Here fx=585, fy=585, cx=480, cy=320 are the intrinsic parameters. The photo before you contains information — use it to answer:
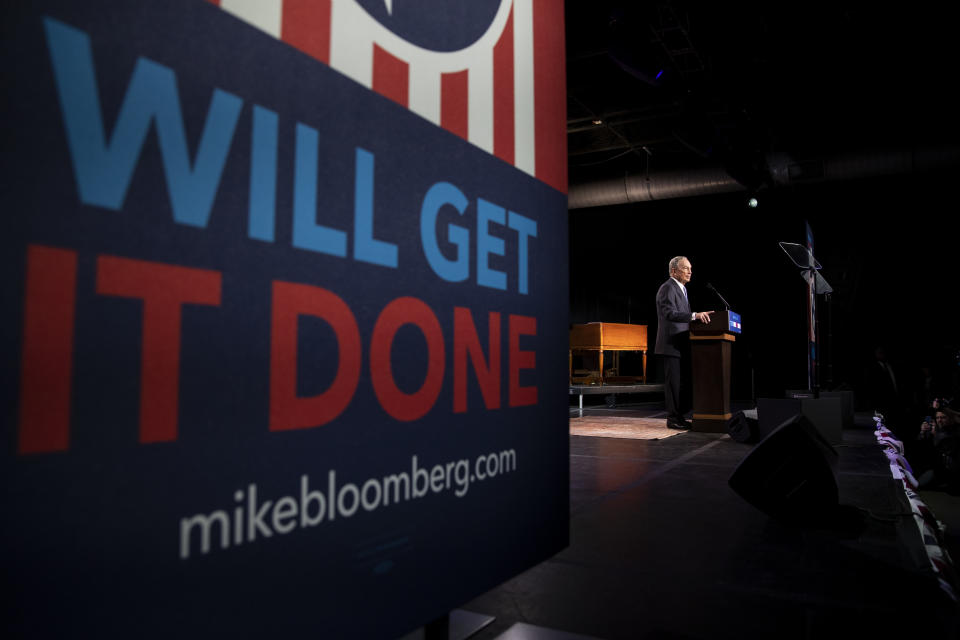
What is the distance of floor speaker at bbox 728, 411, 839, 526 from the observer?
2.20 metres

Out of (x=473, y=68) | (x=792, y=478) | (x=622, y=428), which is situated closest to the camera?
(x=473, y=68)

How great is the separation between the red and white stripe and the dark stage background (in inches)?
303

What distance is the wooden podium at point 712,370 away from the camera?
197 inches

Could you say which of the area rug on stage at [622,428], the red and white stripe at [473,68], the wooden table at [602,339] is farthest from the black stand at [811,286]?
the wooden table at [602,339]

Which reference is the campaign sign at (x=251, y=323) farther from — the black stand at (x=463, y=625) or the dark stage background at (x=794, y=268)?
the dark stage background at (x=794, y=268)

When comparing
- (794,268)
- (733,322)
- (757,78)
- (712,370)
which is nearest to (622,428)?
(712,370)

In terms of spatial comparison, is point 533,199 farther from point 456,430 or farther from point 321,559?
point 321,559

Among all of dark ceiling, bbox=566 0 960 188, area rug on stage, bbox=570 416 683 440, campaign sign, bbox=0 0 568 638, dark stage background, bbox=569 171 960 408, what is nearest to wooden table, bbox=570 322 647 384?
dark stage background, bbox=569 171 960 408

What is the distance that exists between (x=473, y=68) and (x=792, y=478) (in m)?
1.94

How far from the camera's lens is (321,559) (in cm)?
87

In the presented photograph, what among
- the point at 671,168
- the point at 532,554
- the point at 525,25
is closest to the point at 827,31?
the point at 671,168

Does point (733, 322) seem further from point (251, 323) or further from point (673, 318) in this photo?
point (251, 323)

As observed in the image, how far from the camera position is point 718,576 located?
5.54ft

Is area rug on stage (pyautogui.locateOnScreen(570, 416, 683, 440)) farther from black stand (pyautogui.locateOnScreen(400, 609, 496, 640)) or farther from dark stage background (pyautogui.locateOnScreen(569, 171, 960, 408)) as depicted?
dark stage background (pyautogui.locateOnScreen(569, 171, 960, 408))
